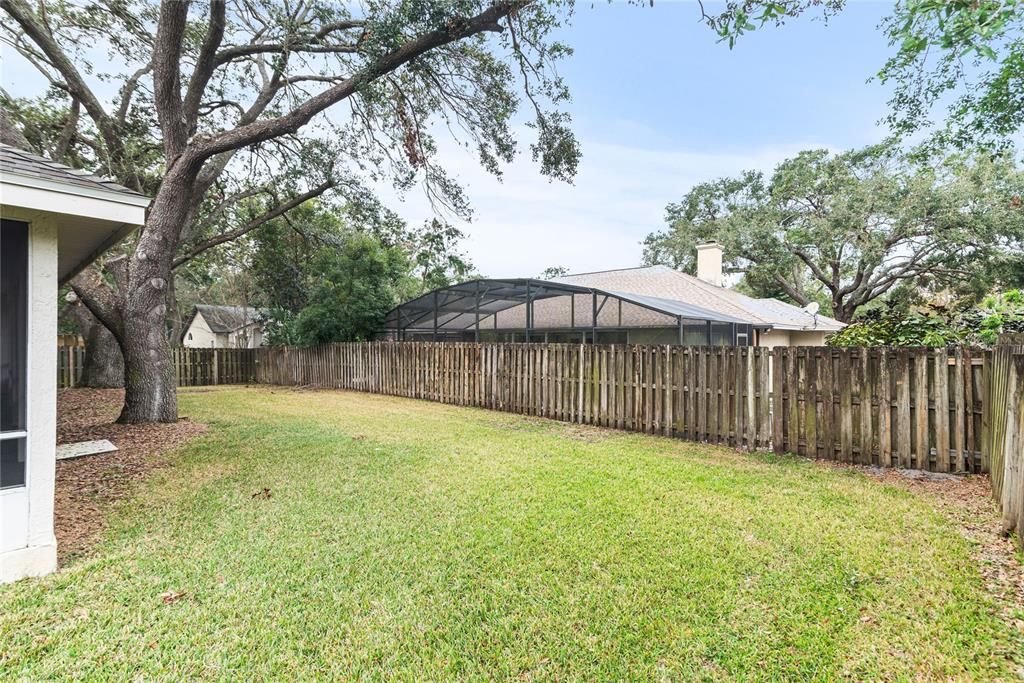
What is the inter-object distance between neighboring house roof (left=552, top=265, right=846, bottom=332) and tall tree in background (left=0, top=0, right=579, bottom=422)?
22.9 feet

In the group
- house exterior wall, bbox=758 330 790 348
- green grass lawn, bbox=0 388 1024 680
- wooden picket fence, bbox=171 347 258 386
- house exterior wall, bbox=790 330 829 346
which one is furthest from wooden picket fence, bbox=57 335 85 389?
house exterior wall, bbox=790 330 829 346

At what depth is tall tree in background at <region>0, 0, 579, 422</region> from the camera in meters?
7.24

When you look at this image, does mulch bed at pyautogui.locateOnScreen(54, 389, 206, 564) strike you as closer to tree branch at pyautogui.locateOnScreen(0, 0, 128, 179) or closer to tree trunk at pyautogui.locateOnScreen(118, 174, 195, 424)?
tree trunk at pyautogui.locateOnScreen(118, 174, 195, 424)

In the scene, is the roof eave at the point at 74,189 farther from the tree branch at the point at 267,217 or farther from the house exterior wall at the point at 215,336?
the house exterior wall at the point at 215,336

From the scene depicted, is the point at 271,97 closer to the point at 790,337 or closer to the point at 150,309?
the point at 150,309

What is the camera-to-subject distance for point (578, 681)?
202 cm

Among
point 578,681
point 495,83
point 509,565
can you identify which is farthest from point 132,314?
point 578,681

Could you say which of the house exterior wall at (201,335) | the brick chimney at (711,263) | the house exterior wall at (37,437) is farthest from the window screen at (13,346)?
the house exterior wall at (201,335)

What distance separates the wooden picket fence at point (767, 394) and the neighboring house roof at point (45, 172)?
6.50 m

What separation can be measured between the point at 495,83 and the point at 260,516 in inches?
327

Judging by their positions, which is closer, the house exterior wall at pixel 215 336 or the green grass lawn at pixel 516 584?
the green grass lawn at pixel 516 584

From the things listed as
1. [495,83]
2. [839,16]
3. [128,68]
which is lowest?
[839,16]

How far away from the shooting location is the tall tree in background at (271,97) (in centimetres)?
724

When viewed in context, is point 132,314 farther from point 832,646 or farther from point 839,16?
point 839,16
